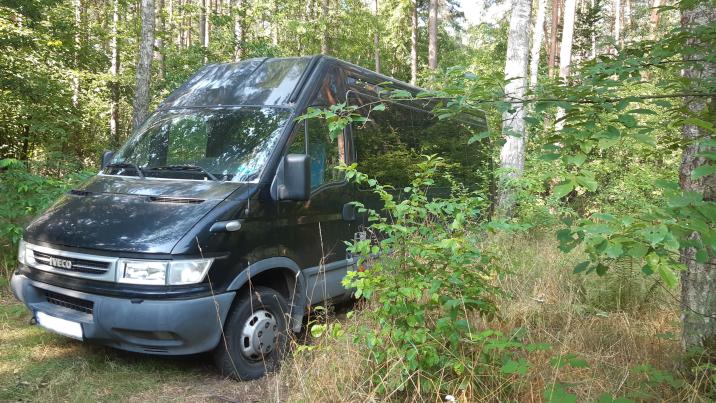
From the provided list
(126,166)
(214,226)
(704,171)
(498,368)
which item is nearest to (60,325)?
(214,226)

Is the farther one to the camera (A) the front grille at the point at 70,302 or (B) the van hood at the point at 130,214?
(A) the front grille at the point at 70,302

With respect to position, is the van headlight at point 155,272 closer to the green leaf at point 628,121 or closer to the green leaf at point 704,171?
the green leaf at point 628,121

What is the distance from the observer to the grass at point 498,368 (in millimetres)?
2795

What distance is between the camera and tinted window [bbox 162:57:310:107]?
449 centimetres

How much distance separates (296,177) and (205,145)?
109cm

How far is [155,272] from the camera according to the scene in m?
3.23

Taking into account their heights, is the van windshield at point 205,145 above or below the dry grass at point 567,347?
above

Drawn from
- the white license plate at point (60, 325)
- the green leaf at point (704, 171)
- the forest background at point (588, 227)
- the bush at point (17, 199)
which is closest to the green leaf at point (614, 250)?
the forest background at point (588, 227)

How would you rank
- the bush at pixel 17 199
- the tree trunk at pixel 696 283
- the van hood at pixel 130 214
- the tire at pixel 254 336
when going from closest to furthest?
the tree trunk at pixel 696 283, the van hood at pixel 130 214, the tire at pixel 254 336, the bush at pixel 17 199

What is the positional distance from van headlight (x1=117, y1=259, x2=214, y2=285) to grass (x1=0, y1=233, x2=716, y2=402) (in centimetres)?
86

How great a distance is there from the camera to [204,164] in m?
4.07

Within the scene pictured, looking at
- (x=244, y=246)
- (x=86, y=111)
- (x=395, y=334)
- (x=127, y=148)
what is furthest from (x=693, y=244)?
(x=86, y=111)

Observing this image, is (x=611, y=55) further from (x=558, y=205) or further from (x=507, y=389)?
(x=558, y=205)

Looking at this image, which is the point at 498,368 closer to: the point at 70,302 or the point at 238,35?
the point at 70,302
